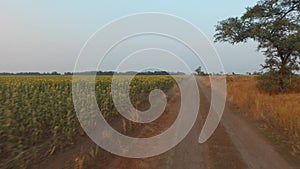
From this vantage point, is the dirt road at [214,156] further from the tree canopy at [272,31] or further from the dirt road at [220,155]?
the tree canopy at [272,31]

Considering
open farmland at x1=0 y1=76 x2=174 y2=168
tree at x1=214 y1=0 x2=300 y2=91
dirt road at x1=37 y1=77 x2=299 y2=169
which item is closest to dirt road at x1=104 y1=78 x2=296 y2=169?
dirt road at x1=37 y1=77 x2=299 y2=169

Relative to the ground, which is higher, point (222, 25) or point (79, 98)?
point (222, 25)

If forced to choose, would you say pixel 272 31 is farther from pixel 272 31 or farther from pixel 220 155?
pixel 220 155

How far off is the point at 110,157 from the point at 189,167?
1.80 metres

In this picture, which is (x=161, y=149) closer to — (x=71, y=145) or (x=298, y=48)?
(x=71, y=145)

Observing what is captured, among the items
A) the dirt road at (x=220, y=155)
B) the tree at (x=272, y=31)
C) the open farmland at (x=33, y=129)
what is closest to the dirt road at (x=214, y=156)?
the dirt road at (x=220, y=155)

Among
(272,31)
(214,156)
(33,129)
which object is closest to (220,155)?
(214,156)

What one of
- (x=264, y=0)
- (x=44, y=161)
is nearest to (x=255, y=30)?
(x=264, y=0)

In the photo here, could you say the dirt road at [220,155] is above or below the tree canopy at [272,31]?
below

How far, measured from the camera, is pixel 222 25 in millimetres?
22281

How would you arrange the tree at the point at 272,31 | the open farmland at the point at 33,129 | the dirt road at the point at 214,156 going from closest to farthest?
the dirt road at the point at 214,156
the open farmland at the point at 33,129
the tree at the point at 272,31

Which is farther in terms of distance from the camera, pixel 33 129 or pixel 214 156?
pixel 33 129

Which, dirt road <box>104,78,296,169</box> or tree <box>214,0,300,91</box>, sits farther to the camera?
tree <box>214,0,300,91</box>

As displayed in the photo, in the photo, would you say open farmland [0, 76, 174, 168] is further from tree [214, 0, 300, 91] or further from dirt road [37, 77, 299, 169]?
tree [214, 0, 300, 91]
